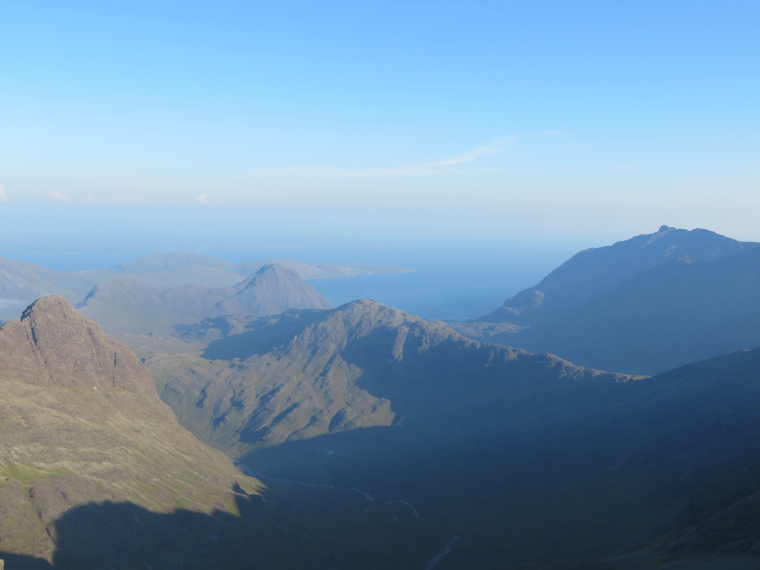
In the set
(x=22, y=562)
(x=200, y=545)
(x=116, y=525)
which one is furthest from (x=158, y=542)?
(x=22, y=562)

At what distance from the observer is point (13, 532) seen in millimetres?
143000

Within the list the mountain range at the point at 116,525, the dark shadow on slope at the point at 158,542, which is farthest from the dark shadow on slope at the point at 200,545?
the mountain range at the point at 116,525

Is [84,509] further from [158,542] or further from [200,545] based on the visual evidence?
[200,545]

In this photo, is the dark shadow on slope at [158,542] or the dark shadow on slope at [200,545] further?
the dark shadow on slope at [200,545]

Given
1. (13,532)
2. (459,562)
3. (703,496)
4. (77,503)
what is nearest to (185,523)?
(77,503)

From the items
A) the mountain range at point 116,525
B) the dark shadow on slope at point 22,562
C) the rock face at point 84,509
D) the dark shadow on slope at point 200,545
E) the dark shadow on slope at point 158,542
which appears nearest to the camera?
the dark shadow on slope at point 22,562

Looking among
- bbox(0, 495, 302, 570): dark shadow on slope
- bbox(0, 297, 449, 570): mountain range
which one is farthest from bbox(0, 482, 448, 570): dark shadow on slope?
bbox(0, 297, 449, 570): mountain range

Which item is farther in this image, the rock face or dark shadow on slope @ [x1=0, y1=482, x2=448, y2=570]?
dark shadow on slope @ [x1=0, y1=482, x2=448, y2=570]

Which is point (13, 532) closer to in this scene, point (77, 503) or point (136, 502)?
point (77, 503)

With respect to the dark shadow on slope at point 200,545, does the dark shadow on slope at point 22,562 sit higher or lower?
higher

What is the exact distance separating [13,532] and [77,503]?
20326 millimetres

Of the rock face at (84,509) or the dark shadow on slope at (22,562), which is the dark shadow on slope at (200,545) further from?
the rock face at (84,509)

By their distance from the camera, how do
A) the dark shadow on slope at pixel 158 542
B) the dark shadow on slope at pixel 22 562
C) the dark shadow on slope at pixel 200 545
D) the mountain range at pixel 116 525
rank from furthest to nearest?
the dark shadow on slope at pixel 200 545
the mountain range at pixel 116 525
the dark shadow on slope at pixel 158 542
the dark shadow on slope at pixel 22 562

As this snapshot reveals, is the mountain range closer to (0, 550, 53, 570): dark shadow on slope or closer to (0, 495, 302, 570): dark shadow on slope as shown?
(0, 550, 53, 570): dark shadow on slope
